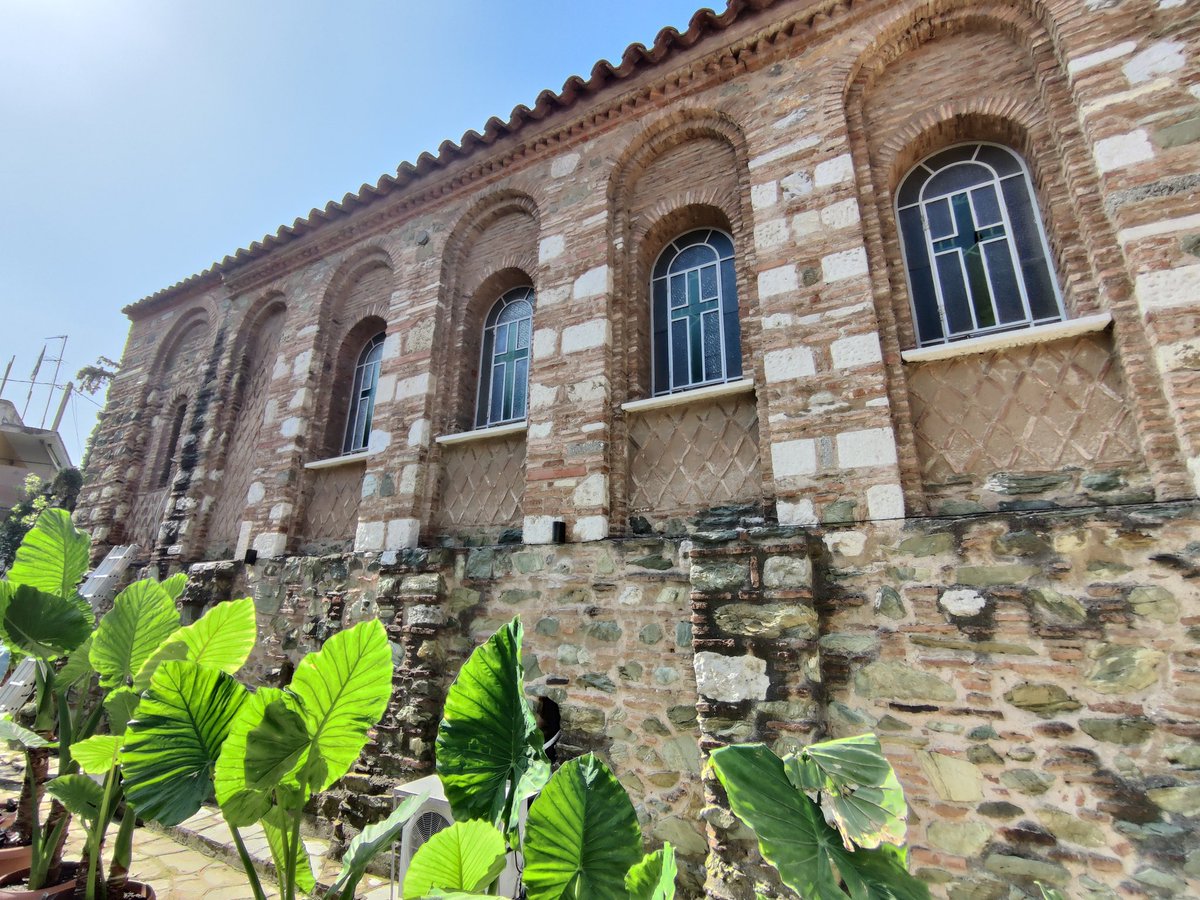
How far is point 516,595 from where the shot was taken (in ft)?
A: 15.4

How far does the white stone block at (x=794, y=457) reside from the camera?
12.6 ft

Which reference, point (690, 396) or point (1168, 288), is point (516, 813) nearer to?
point (690, 396)

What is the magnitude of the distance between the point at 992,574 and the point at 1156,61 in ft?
11.0

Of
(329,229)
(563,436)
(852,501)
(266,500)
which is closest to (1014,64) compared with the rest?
(852,501)

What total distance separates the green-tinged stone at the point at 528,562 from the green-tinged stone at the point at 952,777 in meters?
2.76

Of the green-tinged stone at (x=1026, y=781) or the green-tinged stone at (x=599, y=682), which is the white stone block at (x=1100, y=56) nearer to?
the green-tinged stone at (x=1026, y=781)

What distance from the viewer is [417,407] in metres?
5.91

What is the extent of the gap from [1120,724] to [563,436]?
378 centimetres

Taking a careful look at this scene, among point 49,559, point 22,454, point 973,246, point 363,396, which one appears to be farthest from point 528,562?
point 22,454

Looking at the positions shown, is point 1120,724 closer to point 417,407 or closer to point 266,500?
point 417,407

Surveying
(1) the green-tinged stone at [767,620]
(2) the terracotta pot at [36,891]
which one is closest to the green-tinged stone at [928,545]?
(1) the green-tinged stone at [767,620]

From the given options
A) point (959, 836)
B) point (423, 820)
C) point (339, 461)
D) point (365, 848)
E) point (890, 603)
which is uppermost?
point (339, 461)

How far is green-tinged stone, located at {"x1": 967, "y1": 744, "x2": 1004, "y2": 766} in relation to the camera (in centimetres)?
299

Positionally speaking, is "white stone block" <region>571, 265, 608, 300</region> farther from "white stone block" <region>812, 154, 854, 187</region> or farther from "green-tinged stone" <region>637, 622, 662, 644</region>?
"green-tinged stone" <region>637, 622, 662, 644</region>
